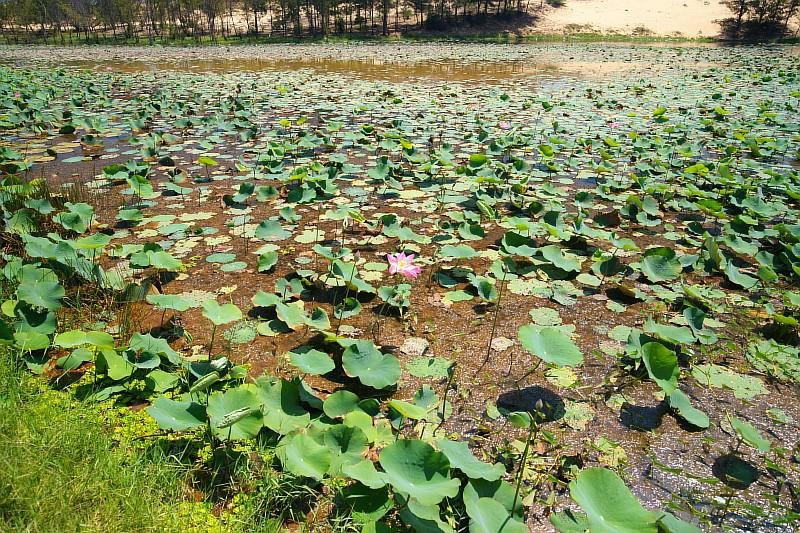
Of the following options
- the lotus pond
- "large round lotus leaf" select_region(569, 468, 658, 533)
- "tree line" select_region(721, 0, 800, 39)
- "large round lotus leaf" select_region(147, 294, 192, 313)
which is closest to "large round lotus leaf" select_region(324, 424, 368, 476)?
the lotus pond

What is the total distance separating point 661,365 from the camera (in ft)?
6.24

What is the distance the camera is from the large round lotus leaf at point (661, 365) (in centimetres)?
186

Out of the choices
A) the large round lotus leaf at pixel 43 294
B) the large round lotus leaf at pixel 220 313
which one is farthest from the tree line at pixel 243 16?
the large round lotus leaf at pixel 220 313

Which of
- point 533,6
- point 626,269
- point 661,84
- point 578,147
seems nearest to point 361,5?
point 533,6

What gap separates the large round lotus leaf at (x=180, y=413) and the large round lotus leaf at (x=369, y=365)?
0.57 metres

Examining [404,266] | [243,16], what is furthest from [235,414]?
[243,16]

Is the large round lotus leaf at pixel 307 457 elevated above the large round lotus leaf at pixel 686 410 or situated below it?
above

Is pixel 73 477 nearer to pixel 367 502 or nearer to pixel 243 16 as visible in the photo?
pixel 367 502

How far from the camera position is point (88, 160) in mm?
5379

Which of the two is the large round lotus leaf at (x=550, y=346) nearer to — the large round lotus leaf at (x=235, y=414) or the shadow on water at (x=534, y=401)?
the shadow on water at (x=534, y=401)

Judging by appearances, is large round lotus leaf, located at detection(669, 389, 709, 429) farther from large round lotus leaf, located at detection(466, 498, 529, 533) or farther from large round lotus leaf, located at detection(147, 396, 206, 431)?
large round lotus leaf, located at detection(147, 396, 206, 431)

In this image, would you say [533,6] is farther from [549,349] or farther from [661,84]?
[549,349]

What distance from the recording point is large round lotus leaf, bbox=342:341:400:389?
1.89 metres

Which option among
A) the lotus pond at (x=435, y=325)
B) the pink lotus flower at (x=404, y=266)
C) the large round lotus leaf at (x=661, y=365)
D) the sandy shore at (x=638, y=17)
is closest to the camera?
the lotus pond at (x=435, y=325)
